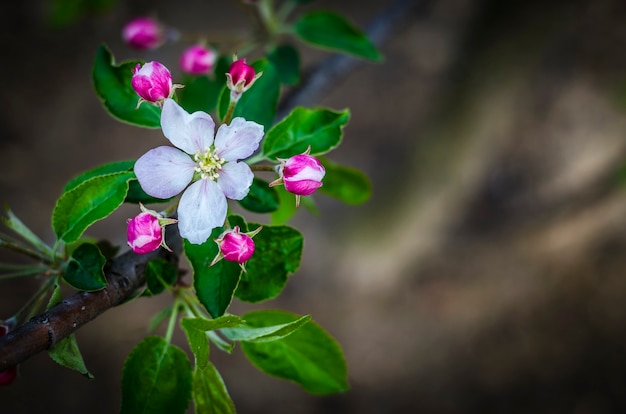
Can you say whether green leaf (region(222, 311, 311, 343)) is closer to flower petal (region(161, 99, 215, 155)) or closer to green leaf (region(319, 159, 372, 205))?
flower petal (region(161, 99, 215, 155))

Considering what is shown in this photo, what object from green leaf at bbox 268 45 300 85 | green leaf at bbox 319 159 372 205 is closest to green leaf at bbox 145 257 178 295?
green leaf at bbox 319 159 372 205

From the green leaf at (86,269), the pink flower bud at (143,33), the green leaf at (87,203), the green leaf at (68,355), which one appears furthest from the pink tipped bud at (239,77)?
the pink flower bud at (143,33)

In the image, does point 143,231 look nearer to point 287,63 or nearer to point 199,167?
point 199,167

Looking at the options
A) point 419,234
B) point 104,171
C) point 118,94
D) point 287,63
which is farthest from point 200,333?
point 419,234

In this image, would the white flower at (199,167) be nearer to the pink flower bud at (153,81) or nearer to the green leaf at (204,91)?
the pink flower bud at (153,81)

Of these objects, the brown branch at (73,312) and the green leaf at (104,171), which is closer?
the brown branch at (73,312)

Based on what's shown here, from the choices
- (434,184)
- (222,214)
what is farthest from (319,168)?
(434,184)
